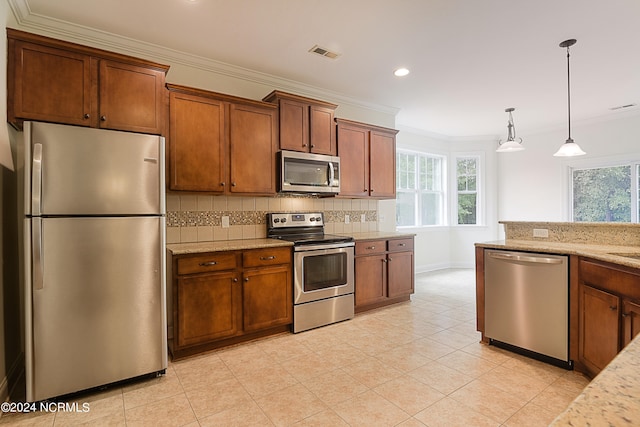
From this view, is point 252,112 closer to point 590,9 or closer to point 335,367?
point 335,367

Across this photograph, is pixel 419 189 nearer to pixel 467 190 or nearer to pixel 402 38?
pixel 467 190

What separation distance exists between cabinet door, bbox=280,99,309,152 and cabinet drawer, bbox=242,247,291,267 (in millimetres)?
1139

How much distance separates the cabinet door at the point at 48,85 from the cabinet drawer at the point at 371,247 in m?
2.78

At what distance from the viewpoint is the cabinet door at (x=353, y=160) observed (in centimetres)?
405

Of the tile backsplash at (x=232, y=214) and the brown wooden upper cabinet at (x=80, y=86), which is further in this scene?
the tile backsplash at (x=232, y=214)

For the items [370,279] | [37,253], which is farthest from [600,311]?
[37,253]

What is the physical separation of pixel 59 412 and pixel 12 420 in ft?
0.74

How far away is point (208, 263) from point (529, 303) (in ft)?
8.57

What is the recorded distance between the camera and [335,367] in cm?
253

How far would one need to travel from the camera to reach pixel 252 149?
3328mm

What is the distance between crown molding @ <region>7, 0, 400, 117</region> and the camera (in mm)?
2561

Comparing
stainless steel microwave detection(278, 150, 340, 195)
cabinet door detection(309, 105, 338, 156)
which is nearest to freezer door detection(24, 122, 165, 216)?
stainless steel microwave detection(278, 150, 340, 195)

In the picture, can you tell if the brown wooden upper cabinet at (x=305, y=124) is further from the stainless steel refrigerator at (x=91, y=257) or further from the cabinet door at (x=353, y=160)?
the stainless steel refrigerator at (x=91, y=257)

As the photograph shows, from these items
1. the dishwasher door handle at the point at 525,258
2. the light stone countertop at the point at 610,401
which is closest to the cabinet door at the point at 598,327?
the dishwasher door handle at the point at 525,258
